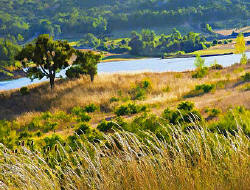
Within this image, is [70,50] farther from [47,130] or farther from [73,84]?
[47,130]

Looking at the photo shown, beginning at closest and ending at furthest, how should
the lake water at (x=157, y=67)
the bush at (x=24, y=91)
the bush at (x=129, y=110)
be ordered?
the bush at (x=129, y=110) < the bush at (x=24, y=91) < the lake water at (x=157, y=67)

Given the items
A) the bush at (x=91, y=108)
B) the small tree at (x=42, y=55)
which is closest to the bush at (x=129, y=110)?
the bush at (x=91, y=108)


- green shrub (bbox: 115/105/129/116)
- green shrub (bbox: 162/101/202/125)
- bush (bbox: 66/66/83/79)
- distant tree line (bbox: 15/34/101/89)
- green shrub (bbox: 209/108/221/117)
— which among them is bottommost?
green shrub (bbox: 115/105/129/116)

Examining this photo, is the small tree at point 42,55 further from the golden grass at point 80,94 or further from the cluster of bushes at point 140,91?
the cluster of bushes at point 140,91

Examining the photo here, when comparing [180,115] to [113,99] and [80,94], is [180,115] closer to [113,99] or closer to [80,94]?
[113,99]

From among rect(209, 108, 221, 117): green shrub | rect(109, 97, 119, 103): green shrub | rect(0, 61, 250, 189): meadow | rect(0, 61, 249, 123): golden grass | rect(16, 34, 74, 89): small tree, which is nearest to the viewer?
rect(0, 61, 250, 189): meadow

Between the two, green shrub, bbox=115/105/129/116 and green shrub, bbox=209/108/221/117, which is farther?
green shrub, bbox=115/105/129/116

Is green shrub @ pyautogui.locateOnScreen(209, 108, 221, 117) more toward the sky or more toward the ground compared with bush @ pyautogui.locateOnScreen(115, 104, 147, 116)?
more toward the sky

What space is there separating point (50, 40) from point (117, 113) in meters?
19.8

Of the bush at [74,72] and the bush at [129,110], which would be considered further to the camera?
the bush at [74,72]

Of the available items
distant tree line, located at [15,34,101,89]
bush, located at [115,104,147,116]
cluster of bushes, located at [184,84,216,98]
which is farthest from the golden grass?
bush, located at [115,104,147,116]

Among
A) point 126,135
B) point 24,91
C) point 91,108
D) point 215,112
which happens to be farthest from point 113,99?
point 126,135

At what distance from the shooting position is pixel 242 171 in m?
5.25

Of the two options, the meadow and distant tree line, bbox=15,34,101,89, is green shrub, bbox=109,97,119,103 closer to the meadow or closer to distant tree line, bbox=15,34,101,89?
the meadow
